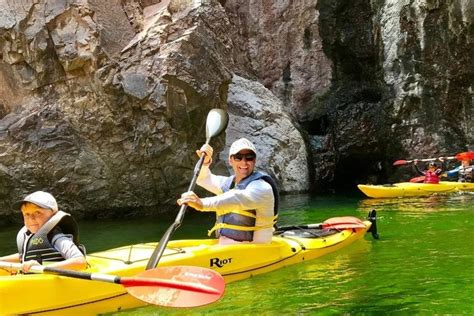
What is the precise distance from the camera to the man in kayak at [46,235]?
4207mm

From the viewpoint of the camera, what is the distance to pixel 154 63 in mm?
12375

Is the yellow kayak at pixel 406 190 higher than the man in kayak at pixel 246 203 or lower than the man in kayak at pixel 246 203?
lower

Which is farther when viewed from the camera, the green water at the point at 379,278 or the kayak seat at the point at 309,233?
the kayak seat at the point at 309,233

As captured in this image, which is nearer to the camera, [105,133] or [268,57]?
[105,133]

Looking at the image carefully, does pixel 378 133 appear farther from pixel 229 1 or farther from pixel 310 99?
pixel 229 1

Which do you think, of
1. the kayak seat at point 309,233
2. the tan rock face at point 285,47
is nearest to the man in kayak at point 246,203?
the kayak seat at point 309,233

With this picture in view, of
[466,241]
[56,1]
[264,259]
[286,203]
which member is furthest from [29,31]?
→ [466,241]

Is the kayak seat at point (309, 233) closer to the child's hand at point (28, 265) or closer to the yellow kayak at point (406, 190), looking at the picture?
the child's hand at point (28, 265)

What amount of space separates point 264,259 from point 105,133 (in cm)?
830

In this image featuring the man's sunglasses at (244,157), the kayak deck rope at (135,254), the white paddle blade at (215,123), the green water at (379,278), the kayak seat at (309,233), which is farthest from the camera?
the white paddle blade at (215,123)

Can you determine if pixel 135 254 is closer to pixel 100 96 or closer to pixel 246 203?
pixel 246 203

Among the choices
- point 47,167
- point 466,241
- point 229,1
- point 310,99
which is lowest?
point 466,241

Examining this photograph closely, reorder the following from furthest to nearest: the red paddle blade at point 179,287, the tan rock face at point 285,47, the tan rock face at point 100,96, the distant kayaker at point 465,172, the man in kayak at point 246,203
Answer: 1. the tan rock face at point 285,47
2. the distant kayaker at point 465,172
3. the tan rock face at point 100,96
4. the man in kayak at point 246,203
5. the red paddle blade at point 179,287

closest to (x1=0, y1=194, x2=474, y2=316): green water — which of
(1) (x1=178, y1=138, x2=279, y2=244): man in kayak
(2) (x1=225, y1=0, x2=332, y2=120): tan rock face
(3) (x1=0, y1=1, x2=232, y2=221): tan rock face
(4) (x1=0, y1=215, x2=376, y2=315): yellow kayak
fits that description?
(4) (x1=0, y1=215, x2=376, y2=315): yellow kayak
